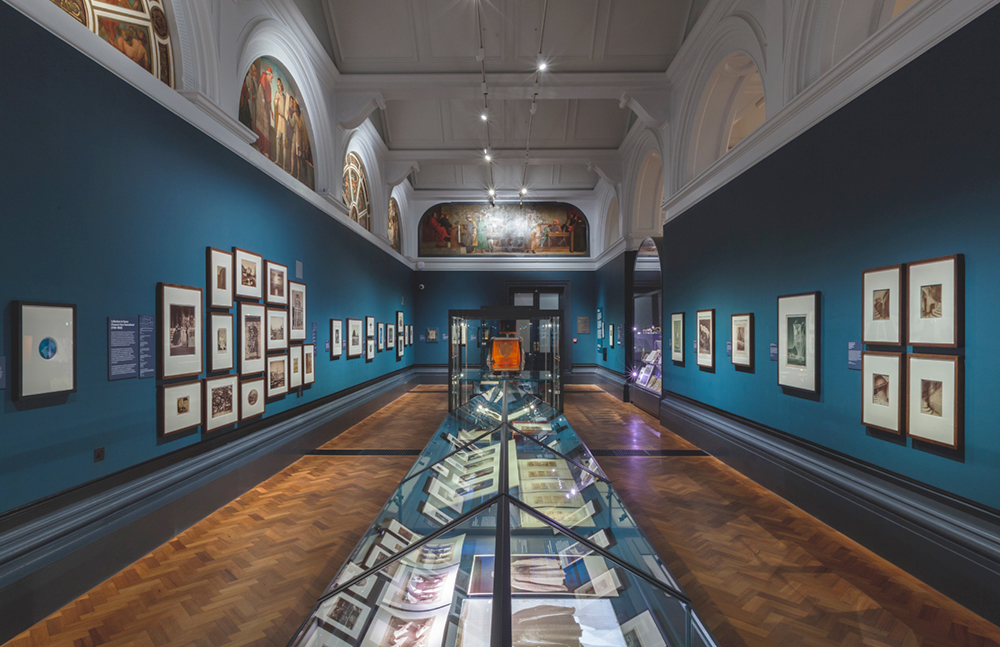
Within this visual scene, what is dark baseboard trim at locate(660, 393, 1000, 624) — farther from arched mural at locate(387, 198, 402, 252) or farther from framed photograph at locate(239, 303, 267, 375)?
arched mural at locate(387, 198, 402, 252)

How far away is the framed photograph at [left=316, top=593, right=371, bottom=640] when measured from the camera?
56.1 inches

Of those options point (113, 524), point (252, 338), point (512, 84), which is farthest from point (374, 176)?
point (113, 524)

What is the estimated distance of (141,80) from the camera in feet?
11.5

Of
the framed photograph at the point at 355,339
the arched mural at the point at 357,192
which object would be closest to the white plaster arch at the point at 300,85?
the arched mural at the point at 357,192

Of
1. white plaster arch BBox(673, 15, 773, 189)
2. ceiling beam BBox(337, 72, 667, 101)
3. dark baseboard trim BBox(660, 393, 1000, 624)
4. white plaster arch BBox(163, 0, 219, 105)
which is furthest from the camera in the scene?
ceiling beam BBox(337, 72, 667, 101)

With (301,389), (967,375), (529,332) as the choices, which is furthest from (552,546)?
(529,332)

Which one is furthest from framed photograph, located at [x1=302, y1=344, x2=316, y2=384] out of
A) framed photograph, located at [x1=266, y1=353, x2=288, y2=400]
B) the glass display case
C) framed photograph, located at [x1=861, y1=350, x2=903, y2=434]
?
framed photograph, located at [x1=861, y1=350, x2=903, y2=434]

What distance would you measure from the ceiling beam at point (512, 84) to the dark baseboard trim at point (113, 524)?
687 centimetres

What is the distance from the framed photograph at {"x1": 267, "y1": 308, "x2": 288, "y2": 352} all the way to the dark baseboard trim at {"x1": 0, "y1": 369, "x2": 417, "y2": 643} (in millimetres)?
1035

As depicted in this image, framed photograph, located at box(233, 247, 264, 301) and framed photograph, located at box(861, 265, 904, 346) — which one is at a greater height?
framed photograph, located at box(233, 247, 264, 301)

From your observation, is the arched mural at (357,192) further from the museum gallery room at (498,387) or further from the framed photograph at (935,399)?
the framed photograph at (935,399)

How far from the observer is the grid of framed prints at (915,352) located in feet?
9.55

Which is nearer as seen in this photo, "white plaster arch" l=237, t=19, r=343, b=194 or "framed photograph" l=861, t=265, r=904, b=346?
"framed photograph" l=861, t=265, r=904, b=346

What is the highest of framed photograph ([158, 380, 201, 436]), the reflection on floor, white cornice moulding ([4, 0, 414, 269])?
white cornice moulding ([4, 0, 414, 269])
